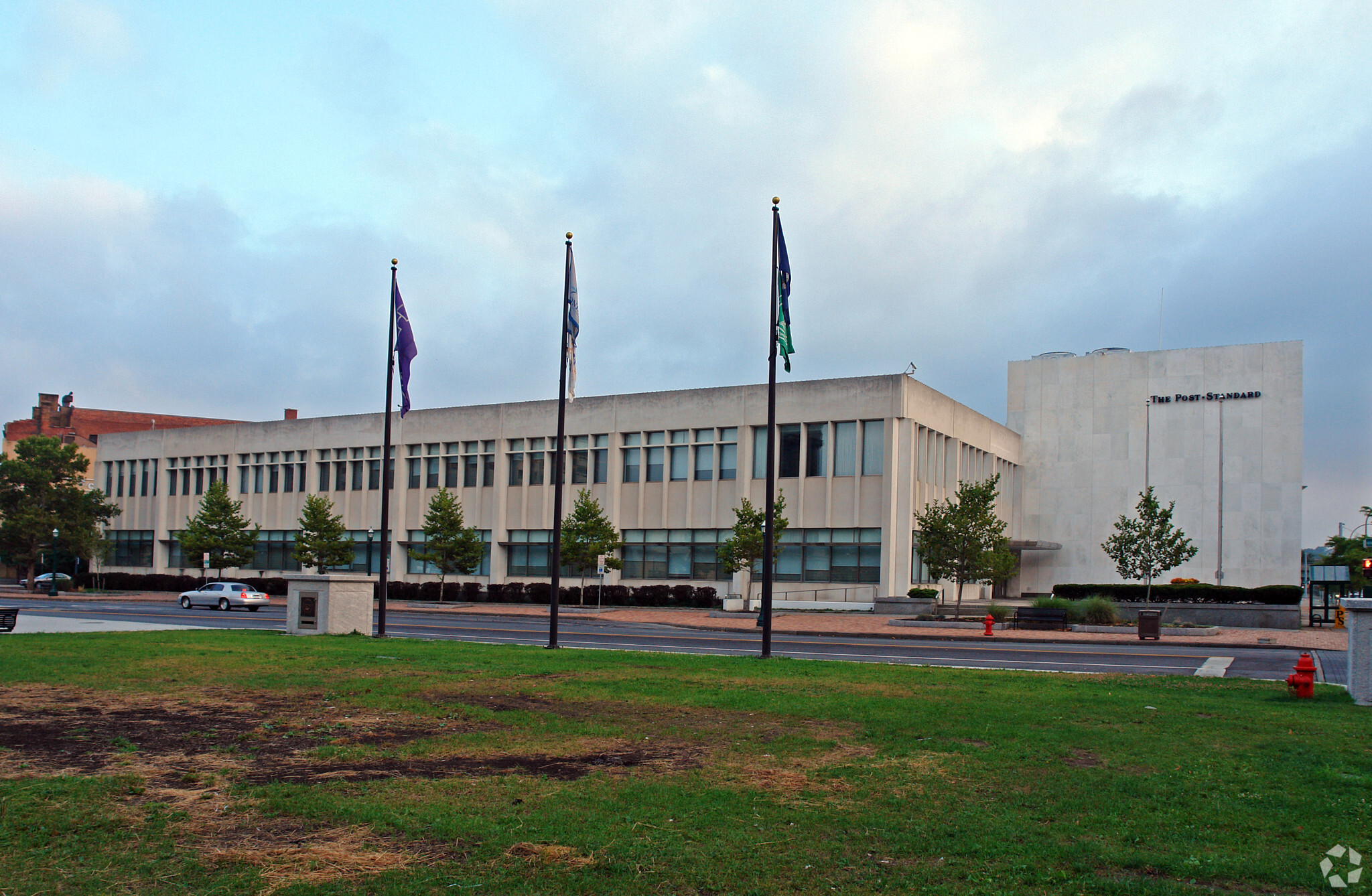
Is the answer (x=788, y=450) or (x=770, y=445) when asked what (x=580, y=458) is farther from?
(x=770, y=445)

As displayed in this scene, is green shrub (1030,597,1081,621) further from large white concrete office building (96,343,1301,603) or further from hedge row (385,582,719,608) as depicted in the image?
→ hedge row (385,582,719,608)

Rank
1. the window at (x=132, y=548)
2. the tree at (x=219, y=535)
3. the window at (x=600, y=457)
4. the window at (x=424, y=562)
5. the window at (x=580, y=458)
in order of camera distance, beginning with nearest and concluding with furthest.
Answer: the window at (x=600, y=457)
the window at (x=580, y=458)
the window at (x=424, y=562)
the tree at (x=219, y=535)
the window at (x=132, y=548)

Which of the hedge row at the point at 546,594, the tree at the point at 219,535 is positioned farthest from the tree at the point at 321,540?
the tree at the point at 219,535

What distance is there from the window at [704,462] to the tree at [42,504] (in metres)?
41.8

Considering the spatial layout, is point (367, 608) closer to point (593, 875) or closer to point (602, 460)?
point (593, 875)

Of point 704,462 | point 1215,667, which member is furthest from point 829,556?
point 1215,667

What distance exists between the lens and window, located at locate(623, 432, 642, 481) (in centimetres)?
5681

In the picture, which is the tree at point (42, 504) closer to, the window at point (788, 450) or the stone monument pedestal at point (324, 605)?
the window at point (788, 450)

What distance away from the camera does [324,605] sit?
24672 millimetres

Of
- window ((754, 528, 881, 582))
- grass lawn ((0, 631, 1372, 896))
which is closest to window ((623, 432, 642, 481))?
window ((754, 528, 881, 582))

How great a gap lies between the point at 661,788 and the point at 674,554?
47085 mm

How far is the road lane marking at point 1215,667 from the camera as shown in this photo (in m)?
18.8

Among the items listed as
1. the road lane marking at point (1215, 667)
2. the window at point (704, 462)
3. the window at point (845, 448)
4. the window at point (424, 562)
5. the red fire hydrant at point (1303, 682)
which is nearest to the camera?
the red fire hydrant at point (1303, 682)

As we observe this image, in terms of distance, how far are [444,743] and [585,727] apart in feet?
5.21
